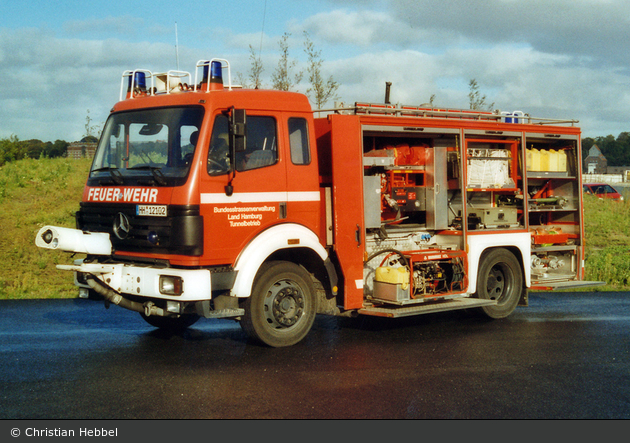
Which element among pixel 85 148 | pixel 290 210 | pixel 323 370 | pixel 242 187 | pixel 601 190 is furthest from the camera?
pixel 601 190

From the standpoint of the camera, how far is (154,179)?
22.1ft

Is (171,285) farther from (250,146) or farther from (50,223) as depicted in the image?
(50,223)

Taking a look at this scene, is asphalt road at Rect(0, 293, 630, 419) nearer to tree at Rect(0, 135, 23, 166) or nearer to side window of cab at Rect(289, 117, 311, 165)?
side window of cab at Rect(289, 117, 311, 165)

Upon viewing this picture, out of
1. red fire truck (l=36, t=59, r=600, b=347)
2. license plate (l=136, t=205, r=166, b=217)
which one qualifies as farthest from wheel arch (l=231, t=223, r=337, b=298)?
license plate (l=136, t=205, r=166, b=217)

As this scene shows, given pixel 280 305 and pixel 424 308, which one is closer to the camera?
pixel 280 305

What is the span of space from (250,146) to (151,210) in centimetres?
134

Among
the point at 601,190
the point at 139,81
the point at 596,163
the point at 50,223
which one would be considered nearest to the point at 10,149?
the point at 50,223

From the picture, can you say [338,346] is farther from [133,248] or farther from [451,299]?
[133,248]

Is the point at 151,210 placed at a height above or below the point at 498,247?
above

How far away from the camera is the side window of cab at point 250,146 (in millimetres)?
6789

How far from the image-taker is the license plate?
259 inches

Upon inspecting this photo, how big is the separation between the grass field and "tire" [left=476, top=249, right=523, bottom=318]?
14.9ft

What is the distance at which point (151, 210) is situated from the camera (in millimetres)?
6676

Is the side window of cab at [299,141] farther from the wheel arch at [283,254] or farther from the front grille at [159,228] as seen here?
the front grille at [159,228]
